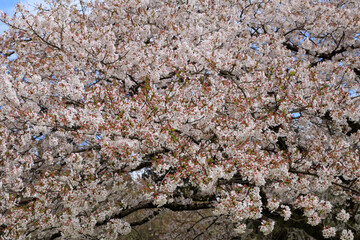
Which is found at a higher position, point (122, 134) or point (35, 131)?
point (35, 131)

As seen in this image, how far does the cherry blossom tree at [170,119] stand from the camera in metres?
4.18

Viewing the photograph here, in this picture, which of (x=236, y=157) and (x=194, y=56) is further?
(x=194, y=56)

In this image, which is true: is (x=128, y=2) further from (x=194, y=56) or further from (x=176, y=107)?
(x=176, y=107)

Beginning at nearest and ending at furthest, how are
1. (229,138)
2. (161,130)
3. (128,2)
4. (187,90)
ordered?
1. (161,130)
2. (229,138)
3. (187,90)
4. (128,2)

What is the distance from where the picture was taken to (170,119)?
4129 millimetres

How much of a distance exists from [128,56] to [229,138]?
2.91m

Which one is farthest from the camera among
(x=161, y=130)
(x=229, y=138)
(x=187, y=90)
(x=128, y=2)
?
(x=128, y=2)

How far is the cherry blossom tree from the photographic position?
4184 mm

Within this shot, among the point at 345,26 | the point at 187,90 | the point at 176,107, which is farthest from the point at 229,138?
the point at 345,26

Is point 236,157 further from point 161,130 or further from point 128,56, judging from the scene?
point 128,56

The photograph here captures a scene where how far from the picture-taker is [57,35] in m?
5.98

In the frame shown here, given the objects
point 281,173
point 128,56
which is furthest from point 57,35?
point 281,173

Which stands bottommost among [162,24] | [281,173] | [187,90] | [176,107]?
[281,173]

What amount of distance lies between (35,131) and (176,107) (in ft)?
8.95
